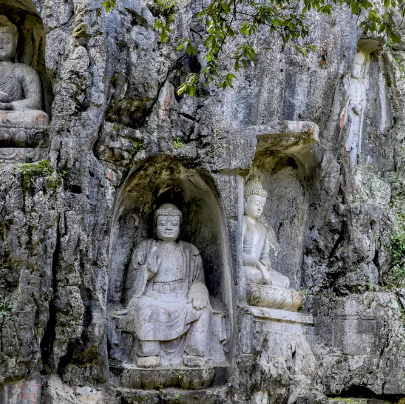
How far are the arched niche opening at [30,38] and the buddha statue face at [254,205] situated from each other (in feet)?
9.67

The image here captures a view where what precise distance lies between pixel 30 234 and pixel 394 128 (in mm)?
5798

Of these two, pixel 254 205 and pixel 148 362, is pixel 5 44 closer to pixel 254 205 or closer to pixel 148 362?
pixel 254 205

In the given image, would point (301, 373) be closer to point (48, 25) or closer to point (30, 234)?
point (30, 234)

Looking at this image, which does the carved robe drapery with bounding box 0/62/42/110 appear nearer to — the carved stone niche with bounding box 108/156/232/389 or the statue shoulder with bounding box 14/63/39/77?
the statue shoulder with bounding box 14/63/39/77

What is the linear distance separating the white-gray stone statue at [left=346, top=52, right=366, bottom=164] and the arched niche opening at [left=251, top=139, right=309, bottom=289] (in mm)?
856

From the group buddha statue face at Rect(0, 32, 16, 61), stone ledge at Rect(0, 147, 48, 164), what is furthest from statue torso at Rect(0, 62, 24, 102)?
stone ledge at Rect(0, 147, 48, 164)

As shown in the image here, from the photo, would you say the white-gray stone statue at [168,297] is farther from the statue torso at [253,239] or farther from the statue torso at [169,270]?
the statue torso at [253,239]

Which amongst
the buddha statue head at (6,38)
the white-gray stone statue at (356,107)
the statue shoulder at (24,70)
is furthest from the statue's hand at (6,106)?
Answer: the white-gray stone statue at (356,107)

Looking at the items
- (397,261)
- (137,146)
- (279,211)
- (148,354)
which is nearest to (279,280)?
(279,211)

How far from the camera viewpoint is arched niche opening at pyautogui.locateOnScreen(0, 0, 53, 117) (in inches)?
511

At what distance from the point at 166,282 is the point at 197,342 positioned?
1002mm

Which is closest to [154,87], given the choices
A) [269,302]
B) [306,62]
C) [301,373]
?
[306,62]

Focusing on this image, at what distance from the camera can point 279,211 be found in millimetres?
13695

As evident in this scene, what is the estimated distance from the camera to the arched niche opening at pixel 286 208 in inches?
532
